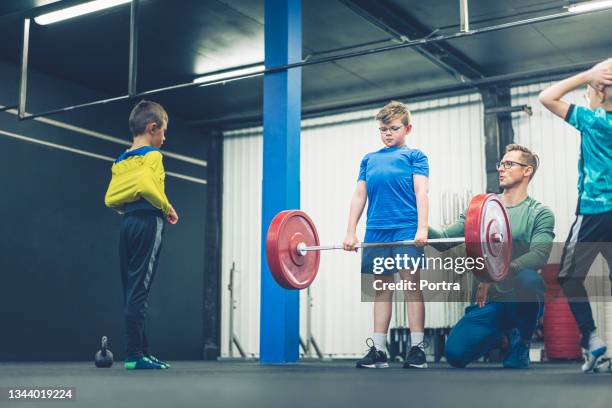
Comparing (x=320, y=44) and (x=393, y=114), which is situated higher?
(x=320, y=44)

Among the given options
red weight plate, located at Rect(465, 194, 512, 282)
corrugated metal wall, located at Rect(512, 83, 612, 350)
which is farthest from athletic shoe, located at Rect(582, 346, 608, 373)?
corrugated metal wall, located at Rect(512, 83, 612, 350)

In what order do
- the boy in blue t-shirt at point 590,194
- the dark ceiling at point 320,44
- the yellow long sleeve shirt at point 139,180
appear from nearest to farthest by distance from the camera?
the boy in blue t-shirt at point 590,194 → the yellow long sleeve shirt at point 139,180 → the dark ceiling at point 320,44

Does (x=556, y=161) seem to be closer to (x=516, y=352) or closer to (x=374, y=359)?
(x=516, y=352)

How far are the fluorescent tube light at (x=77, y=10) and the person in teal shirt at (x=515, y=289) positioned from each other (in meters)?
2.44

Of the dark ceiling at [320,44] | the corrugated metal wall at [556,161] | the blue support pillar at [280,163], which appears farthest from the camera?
the corrugated metal wall at [556,161]

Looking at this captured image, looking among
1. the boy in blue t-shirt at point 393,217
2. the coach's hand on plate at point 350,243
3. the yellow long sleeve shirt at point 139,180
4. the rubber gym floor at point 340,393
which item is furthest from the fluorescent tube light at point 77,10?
the rubber gym floor at point 340,393

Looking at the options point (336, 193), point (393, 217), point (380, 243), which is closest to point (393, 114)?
point (393, 217)

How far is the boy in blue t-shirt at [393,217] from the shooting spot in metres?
2.77

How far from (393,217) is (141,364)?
1.02 metres

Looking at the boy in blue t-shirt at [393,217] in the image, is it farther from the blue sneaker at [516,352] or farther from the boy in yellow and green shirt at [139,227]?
the boy in yellow and green shirt at [139,227]

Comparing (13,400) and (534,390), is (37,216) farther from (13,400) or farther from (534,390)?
(534,390)

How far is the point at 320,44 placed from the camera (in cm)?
510

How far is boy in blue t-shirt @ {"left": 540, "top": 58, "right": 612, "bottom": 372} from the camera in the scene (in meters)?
2.26

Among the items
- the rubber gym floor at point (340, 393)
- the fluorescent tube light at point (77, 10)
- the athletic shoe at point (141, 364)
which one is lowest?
the athletic shoe at point (141, 364)
